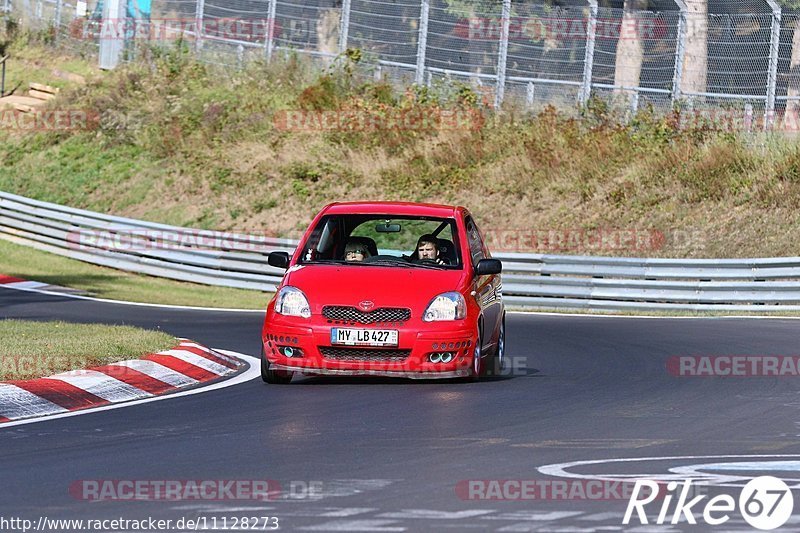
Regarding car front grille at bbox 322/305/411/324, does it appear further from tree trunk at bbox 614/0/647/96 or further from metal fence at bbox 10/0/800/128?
tree trunk at bbox 614/0/647/96

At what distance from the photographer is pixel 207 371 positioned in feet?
40.3

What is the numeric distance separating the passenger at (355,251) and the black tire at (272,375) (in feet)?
4.30

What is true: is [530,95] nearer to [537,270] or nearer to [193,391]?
[537,270]

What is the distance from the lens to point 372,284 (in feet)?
37.8

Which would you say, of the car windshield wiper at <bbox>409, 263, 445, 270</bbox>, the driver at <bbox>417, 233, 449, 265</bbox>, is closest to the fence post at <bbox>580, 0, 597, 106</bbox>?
the driver at <bbox>417, 233, 449, 265</bbox>

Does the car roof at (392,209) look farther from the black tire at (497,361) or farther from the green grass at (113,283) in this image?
the green grass at (113,283)

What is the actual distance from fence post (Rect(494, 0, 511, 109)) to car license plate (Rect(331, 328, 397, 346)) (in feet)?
68.4

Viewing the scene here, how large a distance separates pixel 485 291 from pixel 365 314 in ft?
5.08

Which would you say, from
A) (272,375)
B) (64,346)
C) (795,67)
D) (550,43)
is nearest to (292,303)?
(272,375)

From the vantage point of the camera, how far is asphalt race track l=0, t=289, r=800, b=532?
6.07 m

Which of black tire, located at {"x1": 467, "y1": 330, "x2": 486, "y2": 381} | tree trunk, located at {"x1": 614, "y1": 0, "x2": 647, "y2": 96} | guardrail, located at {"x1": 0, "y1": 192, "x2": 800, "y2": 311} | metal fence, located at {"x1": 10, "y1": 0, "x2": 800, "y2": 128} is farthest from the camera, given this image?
tree trunk, located at {"x1": 614, "y1": 0, "x2": 647, "y2": 96}

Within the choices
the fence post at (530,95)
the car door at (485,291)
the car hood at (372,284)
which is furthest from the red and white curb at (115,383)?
the fence post at (530,95)

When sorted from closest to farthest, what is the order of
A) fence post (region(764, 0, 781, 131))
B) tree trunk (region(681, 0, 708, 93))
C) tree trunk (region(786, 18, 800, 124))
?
tree trunk (region(786, 18, 800, 124))
fence post (region(764, 0, 781, 131))
tree trunk (region(681, 0, 708, 93))

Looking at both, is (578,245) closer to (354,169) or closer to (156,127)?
(354,169)
